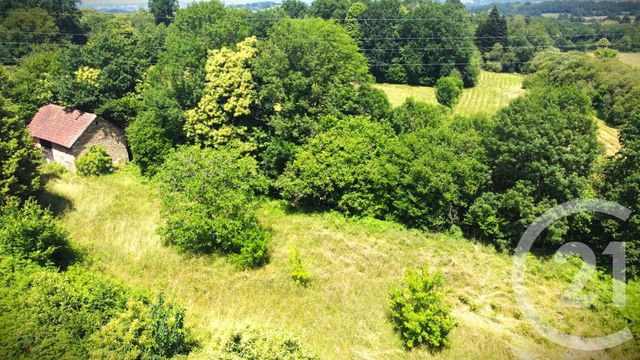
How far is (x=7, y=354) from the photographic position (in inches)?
432

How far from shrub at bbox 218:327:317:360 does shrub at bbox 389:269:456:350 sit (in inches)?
147

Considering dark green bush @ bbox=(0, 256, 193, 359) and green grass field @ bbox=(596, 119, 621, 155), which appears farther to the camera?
green grass field @ bbox=(596, 119, 621, 155)

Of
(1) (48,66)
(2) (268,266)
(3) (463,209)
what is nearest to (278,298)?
(2) (268,266)

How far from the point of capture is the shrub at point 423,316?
1327 cm

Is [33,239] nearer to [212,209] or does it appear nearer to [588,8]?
[212,209]

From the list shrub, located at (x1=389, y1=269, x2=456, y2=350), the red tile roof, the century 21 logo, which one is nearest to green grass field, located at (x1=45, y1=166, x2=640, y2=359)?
the century 21 logo

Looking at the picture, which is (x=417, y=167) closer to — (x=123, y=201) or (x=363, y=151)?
(x=363, y=151)

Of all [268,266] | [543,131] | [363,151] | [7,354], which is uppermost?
[543,131]

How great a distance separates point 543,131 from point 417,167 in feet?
20.0

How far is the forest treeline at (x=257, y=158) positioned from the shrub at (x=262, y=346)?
24 cm

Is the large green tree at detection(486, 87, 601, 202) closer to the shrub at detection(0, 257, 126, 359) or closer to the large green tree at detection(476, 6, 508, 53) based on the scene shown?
the shrub at detection(0, 257, 126, 359)

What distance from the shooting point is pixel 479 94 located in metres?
61.2

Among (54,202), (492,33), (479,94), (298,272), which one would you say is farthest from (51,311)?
(492,33)

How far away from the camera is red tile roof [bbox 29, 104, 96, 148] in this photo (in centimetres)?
3008
